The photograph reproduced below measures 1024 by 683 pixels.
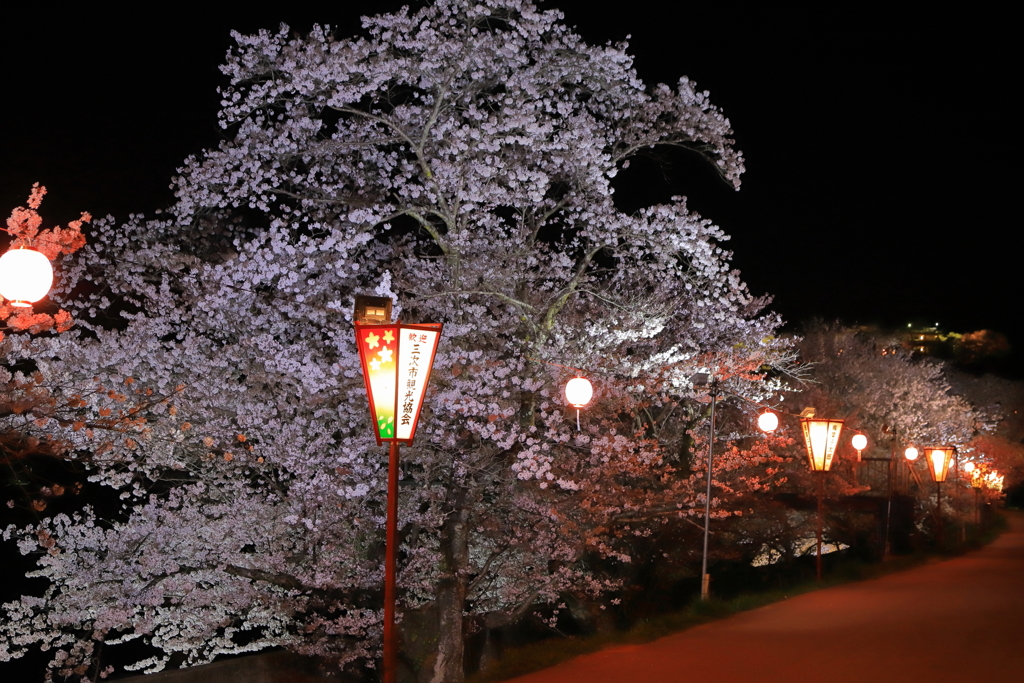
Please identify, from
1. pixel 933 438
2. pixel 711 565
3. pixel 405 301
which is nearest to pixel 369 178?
pixel 405 301

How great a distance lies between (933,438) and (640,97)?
23431 mm

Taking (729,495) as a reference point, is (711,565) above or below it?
below

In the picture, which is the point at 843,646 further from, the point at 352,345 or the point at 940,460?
the point at 940,460

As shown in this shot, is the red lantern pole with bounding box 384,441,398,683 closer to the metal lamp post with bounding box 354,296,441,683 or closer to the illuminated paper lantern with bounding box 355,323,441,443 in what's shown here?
the metal lamp post with bounding box 354,296,441,683

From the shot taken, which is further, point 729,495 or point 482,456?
point 729,495

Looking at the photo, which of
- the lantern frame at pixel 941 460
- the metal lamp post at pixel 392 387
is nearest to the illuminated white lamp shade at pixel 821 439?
the lantern frame at pixel 941 460

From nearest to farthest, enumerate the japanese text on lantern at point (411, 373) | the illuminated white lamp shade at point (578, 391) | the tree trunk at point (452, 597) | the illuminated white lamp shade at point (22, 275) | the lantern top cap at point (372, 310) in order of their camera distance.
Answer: the illuminated white lamp shade at point (22, 275) → the japanese text on lantern at point (411, 373) → the lantern top cap at point (372, 310) → the illuminated white lamp shade at point (578, 391) → the tree trunk at point (452, 597)

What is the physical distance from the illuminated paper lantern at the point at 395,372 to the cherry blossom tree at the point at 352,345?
469 centimetres

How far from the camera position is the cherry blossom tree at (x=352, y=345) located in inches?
485

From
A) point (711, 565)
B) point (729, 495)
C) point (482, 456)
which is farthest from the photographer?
point (711, 565)

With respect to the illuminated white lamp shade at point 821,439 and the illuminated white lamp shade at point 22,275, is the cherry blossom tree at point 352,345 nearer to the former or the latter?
the illuminated white lamp shade at point 821,439

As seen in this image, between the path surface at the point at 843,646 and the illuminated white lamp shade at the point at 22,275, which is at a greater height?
the illuminated white lamp shade at the point at 22,275

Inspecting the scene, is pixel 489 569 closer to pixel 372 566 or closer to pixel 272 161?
pixel 372 566

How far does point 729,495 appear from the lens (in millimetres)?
16109
